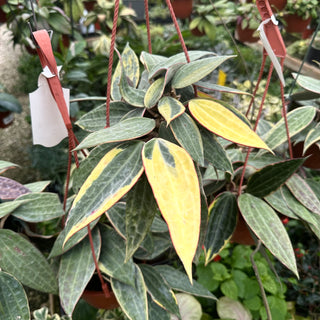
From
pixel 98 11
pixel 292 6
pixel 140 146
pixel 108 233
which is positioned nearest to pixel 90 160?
pixel 140 146

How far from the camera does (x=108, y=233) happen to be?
72 cm

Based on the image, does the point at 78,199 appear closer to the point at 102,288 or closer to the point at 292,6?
the point at 102,288

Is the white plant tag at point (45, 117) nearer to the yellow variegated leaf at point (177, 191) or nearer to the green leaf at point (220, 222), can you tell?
the yellow variegated leaf at point (177, 191)

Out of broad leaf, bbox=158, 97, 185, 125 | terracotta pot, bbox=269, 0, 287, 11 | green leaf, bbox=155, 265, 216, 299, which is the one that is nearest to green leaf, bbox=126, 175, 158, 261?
broad leaf, bbox=158, 97, 185, 125

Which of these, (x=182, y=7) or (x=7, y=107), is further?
(x=182, y=7)

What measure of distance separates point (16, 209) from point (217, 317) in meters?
0.83

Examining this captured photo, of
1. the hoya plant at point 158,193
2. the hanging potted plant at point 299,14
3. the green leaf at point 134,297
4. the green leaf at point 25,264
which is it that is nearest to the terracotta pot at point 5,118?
the hoya plant at point 158,193

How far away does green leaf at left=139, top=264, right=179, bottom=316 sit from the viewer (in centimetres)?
→ 69

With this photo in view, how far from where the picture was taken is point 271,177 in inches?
26.0

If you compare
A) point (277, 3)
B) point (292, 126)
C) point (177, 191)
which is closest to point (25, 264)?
point (177, 191)

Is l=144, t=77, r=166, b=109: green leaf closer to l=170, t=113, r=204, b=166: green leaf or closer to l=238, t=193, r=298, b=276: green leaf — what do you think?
l=170, t=113, r=204, b=166: green leaf

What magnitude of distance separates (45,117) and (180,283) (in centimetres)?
52

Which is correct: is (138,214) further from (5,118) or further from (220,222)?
(5,118)

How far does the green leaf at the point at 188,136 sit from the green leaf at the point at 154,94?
5 centimetres
